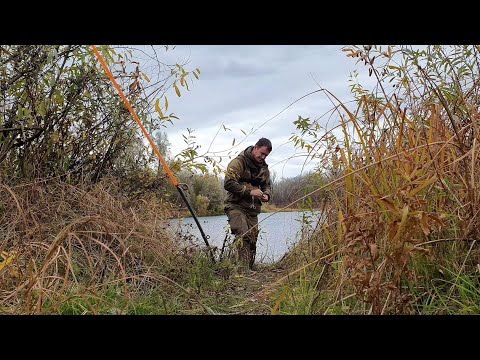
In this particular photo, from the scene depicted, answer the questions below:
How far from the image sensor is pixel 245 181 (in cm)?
624

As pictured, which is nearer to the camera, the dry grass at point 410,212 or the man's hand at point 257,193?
the dry grass at point 410,212

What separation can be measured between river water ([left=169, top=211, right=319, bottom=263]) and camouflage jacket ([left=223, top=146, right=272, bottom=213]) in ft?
0.97

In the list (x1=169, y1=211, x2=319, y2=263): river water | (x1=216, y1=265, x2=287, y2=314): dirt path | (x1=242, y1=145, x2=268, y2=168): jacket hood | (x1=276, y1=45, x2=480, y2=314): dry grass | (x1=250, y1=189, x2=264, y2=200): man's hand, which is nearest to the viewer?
(x1=276, y1=45, x2=480, y2=314): dry grass

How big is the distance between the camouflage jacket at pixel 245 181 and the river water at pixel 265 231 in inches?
11.6

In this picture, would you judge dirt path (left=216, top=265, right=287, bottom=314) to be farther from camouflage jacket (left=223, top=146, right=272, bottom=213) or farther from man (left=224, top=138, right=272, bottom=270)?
camouflage jacket (left=223, top=146, right=272, bottom=213)

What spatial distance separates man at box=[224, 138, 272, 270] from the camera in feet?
19.6

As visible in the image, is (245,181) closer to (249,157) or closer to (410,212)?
(249,157)

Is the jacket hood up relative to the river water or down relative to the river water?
up

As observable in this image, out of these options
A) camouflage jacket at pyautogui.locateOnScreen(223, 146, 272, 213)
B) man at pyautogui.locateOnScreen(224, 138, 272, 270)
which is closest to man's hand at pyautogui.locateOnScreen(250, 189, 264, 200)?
man at pyautogui.locateOnScreen(224, 138, 272, 270)

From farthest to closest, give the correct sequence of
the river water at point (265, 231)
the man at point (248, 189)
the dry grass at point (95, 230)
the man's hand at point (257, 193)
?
the man at point (248, 189)
the man's hand at point (257, 193)
the river water at point (265, 231)
the dry grass at point (95, 230)

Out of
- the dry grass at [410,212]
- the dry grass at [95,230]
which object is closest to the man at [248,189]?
the dry grass at [95,230]

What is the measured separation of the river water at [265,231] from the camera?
4.66 metres

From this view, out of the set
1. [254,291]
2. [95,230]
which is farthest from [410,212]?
[95,230]

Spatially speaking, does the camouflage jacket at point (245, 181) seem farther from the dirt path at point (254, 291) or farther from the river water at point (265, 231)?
the dirt path at point (254, 291)
